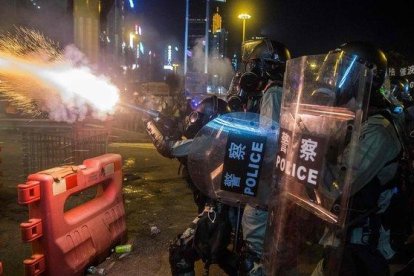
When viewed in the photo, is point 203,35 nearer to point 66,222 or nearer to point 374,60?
point 66,222

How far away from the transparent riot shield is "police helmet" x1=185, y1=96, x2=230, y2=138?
76.0 inches

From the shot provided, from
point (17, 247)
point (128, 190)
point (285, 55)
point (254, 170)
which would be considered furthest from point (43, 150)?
point (254, 170)

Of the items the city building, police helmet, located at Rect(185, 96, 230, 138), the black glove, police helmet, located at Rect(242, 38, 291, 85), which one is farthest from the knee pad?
the city building

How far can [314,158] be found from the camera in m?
1.92

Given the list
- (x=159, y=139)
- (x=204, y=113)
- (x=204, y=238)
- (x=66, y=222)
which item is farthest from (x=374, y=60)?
(x=66, y=222)

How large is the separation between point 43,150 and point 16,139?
7147 mm

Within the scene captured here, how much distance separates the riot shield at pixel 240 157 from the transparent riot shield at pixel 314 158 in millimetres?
476

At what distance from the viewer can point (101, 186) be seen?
215 inches

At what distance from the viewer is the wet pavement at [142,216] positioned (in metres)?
4.85

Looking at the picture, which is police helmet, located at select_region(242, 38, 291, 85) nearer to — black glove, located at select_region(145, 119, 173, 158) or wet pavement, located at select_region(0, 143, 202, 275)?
black glove, located at select_region(145, 119, 173, 158)

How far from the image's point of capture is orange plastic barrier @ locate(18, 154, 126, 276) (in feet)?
12.8

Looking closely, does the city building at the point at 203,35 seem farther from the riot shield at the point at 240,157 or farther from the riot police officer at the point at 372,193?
the riot police officer at the point at 372,193

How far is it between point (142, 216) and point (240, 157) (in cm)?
435

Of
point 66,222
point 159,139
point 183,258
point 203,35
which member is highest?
point 203,35
